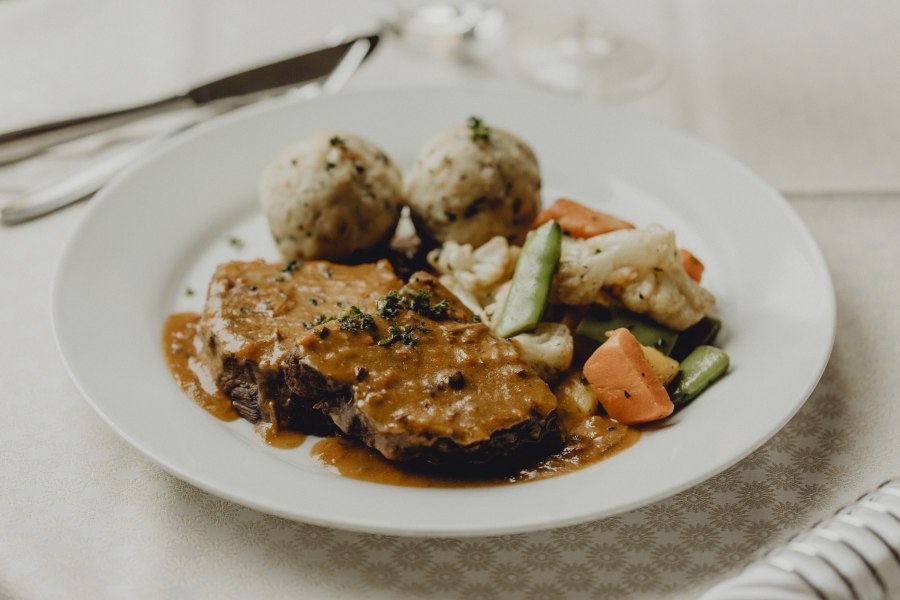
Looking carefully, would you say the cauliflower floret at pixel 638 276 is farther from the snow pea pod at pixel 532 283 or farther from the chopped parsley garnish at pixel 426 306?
the chopped parsley garnish at pixel 426 306

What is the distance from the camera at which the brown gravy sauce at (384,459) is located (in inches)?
99.3

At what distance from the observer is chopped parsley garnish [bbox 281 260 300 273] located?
316 centimetres

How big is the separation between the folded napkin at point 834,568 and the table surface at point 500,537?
25cm

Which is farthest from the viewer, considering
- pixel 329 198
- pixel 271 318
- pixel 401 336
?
pixel 329 198

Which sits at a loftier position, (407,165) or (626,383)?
(626,383)

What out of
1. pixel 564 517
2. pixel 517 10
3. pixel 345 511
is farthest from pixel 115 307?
pixel 517 10

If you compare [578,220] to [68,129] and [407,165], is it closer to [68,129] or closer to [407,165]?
[407,165]

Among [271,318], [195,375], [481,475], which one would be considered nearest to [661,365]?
[481,475]

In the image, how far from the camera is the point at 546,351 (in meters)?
2.84

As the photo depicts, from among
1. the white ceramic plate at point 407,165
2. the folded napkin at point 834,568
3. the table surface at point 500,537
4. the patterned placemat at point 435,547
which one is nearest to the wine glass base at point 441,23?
the table surface at point 500,537

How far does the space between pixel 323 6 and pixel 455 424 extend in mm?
3906

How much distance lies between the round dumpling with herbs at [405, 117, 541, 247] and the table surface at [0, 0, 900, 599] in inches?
48.4

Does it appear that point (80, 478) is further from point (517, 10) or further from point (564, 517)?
point (517, 10)

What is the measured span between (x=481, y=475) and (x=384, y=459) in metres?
0.28
